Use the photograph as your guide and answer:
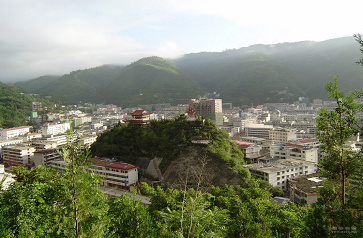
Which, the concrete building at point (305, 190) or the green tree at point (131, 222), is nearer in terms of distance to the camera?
the green tree at point (131, 222)

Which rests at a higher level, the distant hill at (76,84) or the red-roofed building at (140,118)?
the distant hill at (76,84)

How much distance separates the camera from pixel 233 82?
10669cm

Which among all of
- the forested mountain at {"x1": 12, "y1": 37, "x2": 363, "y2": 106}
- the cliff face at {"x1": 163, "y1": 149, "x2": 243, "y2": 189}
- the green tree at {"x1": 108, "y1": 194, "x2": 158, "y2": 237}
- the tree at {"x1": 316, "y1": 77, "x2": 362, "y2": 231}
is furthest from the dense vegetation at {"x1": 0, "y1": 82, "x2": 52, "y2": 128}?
the tree at {"x1": 316, "y1": 77, "x2": 362, "y2": 231}

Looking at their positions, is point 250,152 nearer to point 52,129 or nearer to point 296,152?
A: point 296,152

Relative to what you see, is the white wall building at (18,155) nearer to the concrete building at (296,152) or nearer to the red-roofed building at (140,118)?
the red-roofed building at (140,118)

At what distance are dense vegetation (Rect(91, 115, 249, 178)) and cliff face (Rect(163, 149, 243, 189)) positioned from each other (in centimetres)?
63

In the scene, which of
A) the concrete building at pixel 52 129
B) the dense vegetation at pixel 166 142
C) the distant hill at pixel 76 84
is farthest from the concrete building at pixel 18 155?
the distant hill at pixel 76 84

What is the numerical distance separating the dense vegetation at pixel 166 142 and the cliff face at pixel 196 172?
629 mm

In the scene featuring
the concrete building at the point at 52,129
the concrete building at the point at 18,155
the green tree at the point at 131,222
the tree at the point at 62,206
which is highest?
the tree at the point at 62,206

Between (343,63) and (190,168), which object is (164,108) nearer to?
(190,168)

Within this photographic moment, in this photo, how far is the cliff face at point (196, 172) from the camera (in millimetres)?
21953

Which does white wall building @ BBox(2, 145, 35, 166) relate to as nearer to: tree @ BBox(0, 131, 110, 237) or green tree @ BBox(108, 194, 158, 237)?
tree @ BBox(0, 131, 110, 237)

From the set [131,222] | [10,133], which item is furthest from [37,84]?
[131,222]

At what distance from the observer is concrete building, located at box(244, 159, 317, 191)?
23.0 meters
